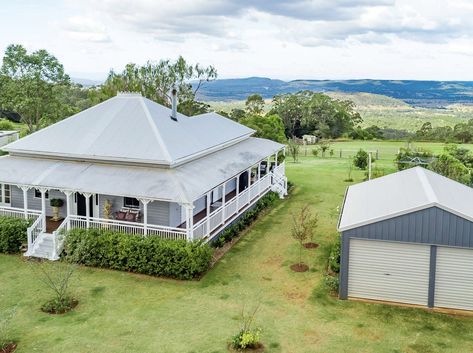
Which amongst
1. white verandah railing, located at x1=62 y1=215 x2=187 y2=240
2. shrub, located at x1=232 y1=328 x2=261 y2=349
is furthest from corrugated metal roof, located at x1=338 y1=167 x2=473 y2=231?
white verandah railing, located at x1=62 y1=215 x2=187 y2=240

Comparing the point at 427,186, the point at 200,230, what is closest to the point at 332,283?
the point at 427,186

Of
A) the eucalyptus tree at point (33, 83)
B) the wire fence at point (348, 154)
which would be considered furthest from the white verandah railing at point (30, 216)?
the wire fence at point (348, 154)

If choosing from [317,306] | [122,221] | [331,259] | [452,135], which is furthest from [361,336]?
[452,135]

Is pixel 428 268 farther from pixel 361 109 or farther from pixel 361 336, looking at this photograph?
pixel 361 109

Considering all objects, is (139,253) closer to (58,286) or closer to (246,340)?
(58,286)

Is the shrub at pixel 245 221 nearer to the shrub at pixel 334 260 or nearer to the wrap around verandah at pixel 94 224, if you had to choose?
the wrap around verandah at pixel 94 224
